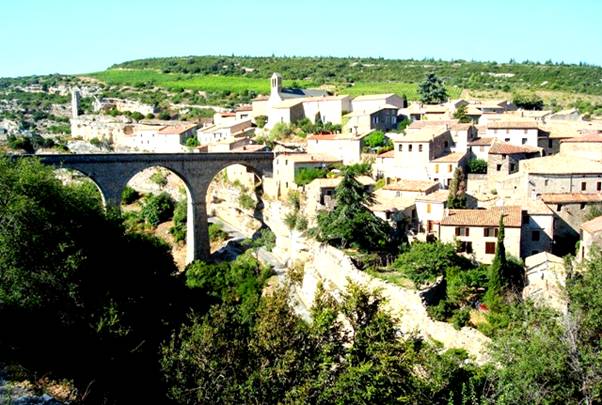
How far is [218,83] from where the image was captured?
393ft

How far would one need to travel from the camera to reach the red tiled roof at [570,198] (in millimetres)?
32125

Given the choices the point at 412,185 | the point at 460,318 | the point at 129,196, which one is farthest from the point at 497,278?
the point at 129,196

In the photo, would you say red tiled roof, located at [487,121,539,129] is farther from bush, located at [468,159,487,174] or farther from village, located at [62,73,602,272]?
bush, located at [468,159,487,174]

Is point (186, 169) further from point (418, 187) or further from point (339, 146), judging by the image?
point (418, 187)

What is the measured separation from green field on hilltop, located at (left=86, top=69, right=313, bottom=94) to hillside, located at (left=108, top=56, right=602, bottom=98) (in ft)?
4.10

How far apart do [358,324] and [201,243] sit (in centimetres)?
3056

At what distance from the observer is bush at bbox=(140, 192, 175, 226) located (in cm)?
5475

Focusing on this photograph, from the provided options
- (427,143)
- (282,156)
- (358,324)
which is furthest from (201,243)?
(358,324)

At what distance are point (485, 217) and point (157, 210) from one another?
32507 mm

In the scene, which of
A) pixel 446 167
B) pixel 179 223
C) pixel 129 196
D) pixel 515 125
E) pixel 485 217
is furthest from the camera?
pixel 129 196

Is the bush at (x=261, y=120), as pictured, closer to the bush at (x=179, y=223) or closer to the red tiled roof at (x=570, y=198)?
the bush at (x=179, y=223)

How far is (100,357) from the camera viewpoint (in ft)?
66.0

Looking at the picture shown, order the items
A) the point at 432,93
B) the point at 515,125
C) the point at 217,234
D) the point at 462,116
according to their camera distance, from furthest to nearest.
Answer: the point at 432,93, the point at 462,116, the point at 217,234, the point at 515,125

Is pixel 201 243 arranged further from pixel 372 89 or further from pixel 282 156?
pixel 372 89
